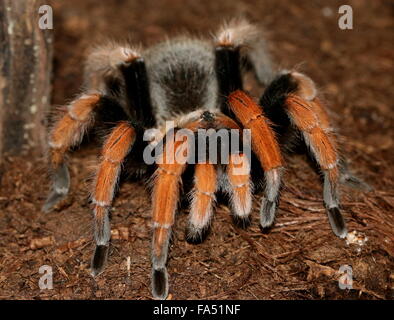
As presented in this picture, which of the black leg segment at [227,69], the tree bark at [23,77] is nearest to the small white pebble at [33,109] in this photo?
the tree bark at [23,77]

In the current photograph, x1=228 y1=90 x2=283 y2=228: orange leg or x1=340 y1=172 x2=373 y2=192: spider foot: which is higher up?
x1=228 y1=90 x2=283 y2=228: orange leg

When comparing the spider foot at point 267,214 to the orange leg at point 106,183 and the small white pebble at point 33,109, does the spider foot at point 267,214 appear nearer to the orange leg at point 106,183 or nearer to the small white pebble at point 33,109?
the orange leg at point 106,183

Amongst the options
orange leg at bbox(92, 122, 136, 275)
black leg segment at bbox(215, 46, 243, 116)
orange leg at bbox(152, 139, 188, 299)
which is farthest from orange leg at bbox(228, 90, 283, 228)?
orange leg at bbox(92, 122, 136, 275)

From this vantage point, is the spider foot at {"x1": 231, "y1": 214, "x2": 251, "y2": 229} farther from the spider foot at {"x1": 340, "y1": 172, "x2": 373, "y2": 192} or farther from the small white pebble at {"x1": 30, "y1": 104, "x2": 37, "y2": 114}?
the small white pebble at {"x1": 30, "y1": 104, "x2": 37, "y2": 114}

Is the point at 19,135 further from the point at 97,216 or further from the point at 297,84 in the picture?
the point at 297,84

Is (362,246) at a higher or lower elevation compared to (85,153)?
lower

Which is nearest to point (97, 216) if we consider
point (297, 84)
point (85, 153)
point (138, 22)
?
point (85, 153)

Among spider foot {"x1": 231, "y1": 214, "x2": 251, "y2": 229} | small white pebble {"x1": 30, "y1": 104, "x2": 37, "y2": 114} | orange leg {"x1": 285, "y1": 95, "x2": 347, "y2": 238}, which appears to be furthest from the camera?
small white pebble {"x1": 30, "y1": 104, "x2": 37, "y2": 114}
